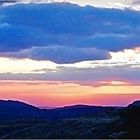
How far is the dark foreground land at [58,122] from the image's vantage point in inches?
245

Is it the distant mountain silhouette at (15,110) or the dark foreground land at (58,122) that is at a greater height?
the distant mountain silhouette at (15,110)

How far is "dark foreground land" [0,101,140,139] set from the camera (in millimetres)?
6215

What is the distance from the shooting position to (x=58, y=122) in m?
6.47

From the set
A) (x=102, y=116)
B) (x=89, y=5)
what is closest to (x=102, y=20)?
(x=89, y=5)

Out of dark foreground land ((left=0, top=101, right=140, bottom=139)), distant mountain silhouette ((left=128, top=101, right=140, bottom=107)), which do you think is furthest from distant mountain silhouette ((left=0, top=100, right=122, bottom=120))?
distant mountain silhouette ((left=128, top=101, right=140, bottom=107))

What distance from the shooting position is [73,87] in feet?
21.6

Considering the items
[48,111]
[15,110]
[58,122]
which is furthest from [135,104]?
[15,110]

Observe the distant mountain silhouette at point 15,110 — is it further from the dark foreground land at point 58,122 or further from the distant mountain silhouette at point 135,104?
the distant mountain silhouette at point 135,104

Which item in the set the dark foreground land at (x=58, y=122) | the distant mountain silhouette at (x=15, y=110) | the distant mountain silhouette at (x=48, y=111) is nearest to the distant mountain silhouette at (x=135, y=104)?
the dark foreground land at (x=58, y=122)

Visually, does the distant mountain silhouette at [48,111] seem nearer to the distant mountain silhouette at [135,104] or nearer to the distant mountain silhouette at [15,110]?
the distant mountain silhouette at [15,110]

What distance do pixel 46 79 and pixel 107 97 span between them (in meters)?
0.99

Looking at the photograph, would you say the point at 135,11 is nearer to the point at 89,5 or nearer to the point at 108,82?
the point at 89,5

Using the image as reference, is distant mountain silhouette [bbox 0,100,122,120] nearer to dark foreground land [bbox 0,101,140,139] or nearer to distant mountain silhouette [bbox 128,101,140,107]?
dark foreground land [bbox 0,101,140,139]

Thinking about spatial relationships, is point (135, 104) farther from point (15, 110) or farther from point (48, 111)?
point (15, 110)
